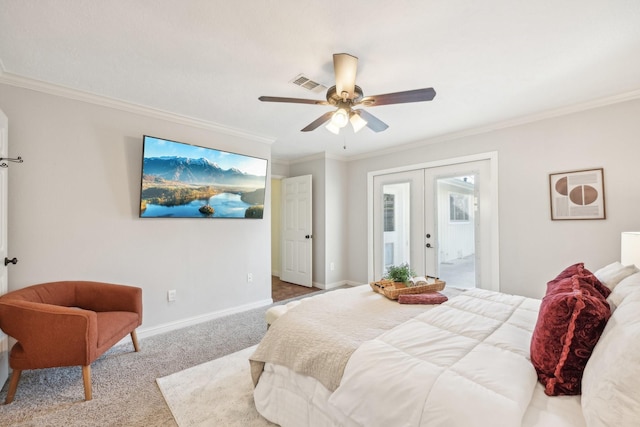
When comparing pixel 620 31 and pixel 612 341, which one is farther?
pixel 620 31

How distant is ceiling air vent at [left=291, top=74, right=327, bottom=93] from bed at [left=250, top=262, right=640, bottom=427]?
5.95ft

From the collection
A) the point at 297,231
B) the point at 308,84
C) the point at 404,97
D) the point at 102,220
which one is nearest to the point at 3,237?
the point at 102,220

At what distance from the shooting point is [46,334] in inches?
72.5

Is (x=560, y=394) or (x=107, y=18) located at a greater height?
(x=107, y=18)

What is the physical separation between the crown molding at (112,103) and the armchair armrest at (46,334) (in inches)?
70.2

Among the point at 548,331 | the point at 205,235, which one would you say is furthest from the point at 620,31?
the point at 205,235

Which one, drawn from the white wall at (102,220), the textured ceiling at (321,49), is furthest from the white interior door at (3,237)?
the textured ceiling at (321,49)

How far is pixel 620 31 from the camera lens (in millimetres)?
1784

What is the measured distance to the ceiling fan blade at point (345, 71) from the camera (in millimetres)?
1833

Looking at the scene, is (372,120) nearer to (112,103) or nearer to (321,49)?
(321,49)

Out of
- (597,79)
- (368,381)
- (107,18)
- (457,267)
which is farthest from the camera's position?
(457,267)

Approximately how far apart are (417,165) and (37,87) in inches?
169

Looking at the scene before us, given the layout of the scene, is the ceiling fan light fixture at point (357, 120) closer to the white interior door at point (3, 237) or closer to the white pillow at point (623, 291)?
the white pillow at point (623, 291)

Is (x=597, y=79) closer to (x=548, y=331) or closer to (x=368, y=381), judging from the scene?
(x=548, y=331)
